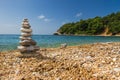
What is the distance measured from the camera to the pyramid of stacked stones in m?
13.8

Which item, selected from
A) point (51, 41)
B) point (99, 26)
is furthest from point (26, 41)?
point (99, 26)

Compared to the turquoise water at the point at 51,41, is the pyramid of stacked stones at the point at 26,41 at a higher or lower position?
higher

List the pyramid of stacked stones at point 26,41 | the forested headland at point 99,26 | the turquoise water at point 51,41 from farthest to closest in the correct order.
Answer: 1. the forested headland at point 99,26
2. the turquoise water at point 51,41
3. the pyramid of stacked stones at point 26,41

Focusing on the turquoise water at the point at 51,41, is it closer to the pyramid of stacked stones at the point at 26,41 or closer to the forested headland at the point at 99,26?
the pyramid of stacked stones at the point at 26,41

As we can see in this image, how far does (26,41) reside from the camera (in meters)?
13.8

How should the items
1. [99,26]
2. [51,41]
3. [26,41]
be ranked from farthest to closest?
1. [99,26]
2. [51,41]
3. [26,41]

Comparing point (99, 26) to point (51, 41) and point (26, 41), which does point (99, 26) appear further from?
point (26, 41)

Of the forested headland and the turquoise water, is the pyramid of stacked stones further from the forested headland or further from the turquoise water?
the forested headland

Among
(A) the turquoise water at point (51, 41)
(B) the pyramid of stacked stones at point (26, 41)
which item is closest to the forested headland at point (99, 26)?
(A) the turquoise water at point (51, 41)

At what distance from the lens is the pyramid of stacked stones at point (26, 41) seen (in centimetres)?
1381

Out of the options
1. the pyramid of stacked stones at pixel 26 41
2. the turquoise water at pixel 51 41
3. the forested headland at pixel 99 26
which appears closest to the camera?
the pyramid of stacked stones at pixel 26 41

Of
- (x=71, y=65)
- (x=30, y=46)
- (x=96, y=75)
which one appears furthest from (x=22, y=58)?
(x=96, y=75)

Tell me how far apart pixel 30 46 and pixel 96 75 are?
5.56 m

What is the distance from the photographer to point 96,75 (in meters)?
9.36
